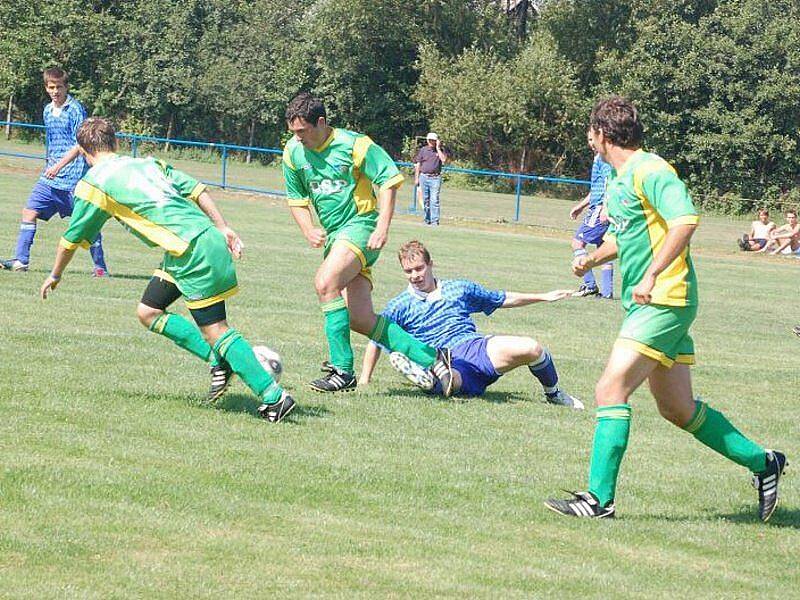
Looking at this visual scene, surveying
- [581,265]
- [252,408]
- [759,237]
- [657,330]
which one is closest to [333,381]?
[252,408]

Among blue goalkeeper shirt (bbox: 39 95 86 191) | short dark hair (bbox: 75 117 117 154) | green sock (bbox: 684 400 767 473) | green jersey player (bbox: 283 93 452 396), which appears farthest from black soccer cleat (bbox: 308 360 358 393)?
blue goalkeeper shirt (bbox: 39 95 86 191)

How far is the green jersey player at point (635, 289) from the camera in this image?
226 inches

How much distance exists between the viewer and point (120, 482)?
593cm

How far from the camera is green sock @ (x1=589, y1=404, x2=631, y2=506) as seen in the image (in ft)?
19.2

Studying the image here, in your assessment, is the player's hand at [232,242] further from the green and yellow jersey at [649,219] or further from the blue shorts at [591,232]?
the blue shorts at [591,232]

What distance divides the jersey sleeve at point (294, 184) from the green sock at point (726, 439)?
352 centimetres

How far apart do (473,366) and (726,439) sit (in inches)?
107

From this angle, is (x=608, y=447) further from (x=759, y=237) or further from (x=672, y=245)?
(x=759, y=237)

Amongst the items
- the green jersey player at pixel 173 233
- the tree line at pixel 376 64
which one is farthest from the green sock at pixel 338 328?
the tree line at pixel 376 64

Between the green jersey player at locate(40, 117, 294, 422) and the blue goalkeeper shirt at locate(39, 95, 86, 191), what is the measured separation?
675cm

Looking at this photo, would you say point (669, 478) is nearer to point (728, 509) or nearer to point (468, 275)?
point (728, 509)

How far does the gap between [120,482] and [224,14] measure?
53.5 metres

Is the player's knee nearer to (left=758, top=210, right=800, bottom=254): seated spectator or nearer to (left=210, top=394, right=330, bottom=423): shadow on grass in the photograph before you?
(left=210, top=394, right=330, bottom=423): shadow on grass

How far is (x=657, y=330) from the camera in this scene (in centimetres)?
578
